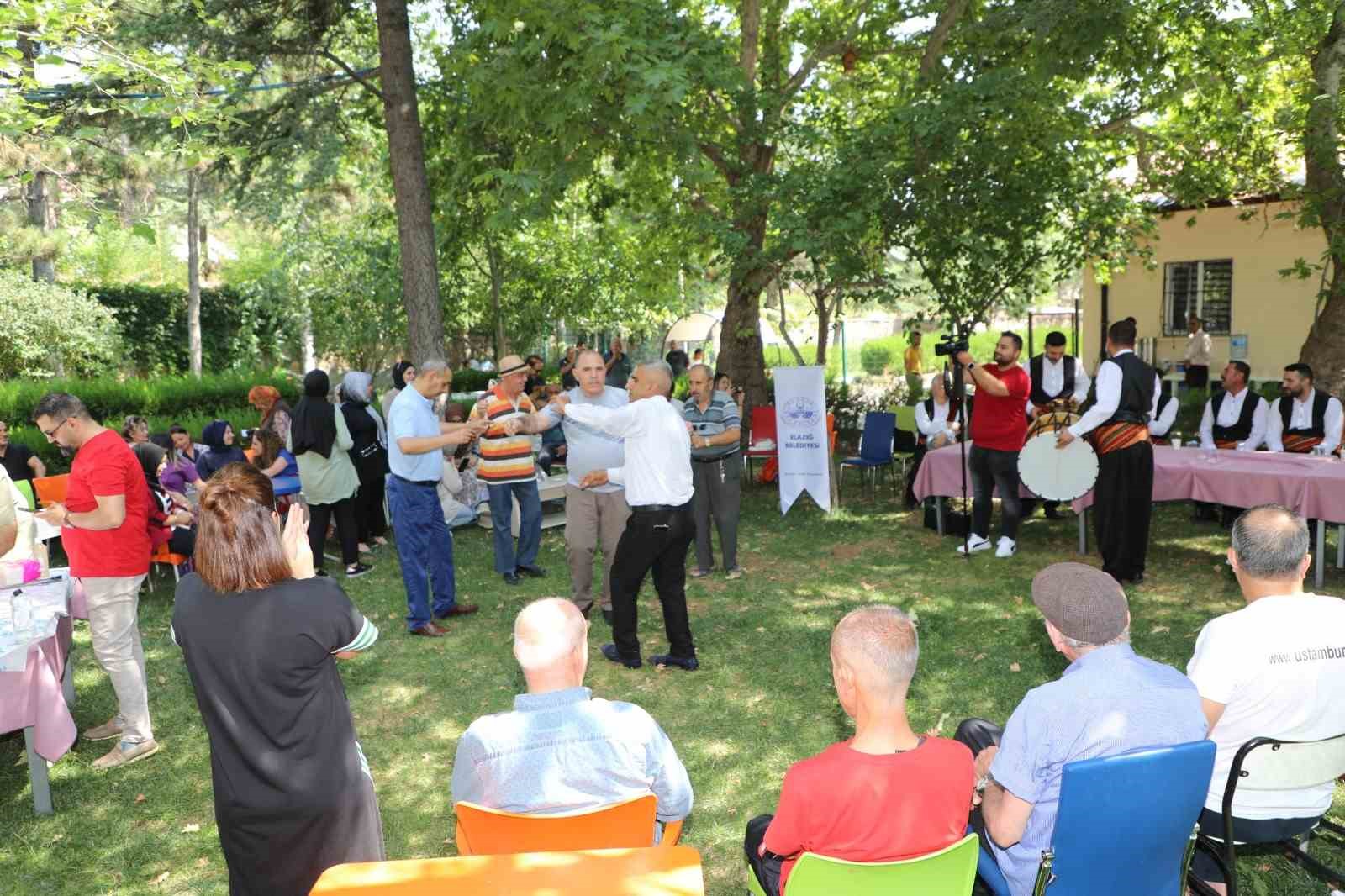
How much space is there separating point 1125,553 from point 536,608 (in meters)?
5.87

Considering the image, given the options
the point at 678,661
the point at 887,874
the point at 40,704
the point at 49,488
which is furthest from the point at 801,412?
the point at 887,874

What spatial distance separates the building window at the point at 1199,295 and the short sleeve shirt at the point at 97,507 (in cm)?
1993

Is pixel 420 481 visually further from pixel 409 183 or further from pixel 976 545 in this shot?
pixel 409 183

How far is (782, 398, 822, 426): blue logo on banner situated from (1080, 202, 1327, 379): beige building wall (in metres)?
11.9

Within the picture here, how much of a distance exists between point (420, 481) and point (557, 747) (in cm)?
425

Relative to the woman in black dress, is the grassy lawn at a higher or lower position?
lower

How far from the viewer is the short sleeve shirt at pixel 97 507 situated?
448 cm

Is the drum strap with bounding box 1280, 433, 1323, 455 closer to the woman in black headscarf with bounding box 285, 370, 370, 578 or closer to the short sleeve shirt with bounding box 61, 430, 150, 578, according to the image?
the woman in black headscarf with bounding box 285, 370, 370, 578

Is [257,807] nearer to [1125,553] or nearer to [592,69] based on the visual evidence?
[1125,553]

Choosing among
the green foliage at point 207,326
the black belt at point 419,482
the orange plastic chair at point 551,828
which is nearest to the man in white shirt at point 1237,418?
the black belt at point 419,482

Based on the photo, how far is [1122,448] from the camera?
7.11 metres

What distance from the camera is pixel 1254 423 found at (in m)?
8.94

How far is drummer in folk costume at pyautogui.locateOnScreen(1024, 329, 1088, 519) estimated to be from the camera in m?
8.48

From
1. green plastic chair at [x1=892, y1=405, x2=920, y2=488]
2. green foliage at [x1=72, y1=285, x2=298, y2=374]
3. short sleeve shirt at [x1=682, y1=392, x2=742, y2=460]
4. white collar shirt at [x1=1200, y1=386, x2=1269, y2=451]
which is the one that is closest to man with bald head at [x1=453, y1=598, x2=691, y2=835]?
short sleeve shirt at [x1=682, y1=392, x2=742, y2=460]
